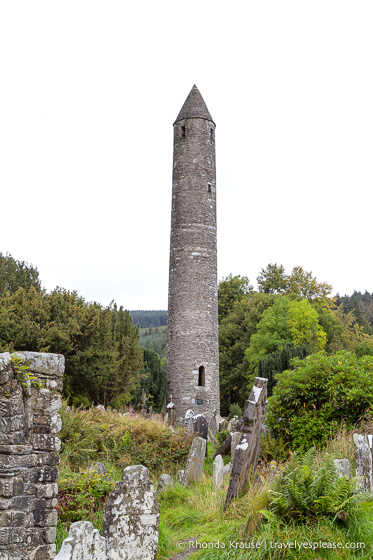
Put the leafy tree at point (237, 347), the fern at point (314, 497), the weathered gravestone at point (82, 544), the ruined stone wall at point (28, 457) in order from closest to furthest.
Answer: the weathered gravestone at point (82, 544) → the fern at point (314, 497) → the ruined stone wall at point (28, 457) → the leafy tree at point (237, 347)

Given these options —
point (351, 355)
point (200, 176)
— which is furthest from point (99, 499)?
point (200, 176)

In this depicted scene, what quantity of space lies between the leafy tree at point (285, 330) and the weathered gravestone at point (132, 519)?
27.4m

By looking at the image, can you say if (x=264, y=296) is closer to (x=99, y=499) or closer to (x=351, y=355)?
(x=351, y=355)

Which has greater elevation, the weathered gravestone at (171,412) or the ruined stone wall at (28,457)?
the ruined stone wall at (28,457)

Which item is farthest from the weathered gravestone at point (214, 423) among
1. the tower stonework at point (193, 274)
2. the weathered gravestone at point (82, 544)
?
the weathered gravestone at point (82, 544)

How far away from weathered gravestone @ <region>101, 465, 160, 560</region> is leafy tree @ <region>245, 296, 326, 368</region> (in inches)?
1079

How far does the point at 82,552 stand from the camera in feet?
13.5

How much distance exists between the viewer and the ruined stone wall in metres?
5.67

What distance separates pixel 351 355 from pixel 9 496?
810cm

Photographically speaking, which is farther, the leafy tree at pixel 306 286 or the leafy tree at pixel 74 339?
the leafy tree at pixel 306 286

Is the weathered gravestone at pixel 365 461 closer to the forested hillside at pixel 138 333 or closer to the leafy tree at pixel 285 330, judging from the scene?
the forested hillside at pixel 138 333

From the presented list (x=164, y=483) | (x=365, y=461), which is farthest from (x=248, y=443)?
(x=164, y=483)

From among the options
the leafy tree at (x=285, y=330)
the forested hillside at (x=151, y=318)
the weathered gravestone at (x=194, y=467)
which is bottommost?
the weathered gravestone at (x=194, y=467)

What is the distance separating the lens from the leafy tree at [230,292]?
136ft
